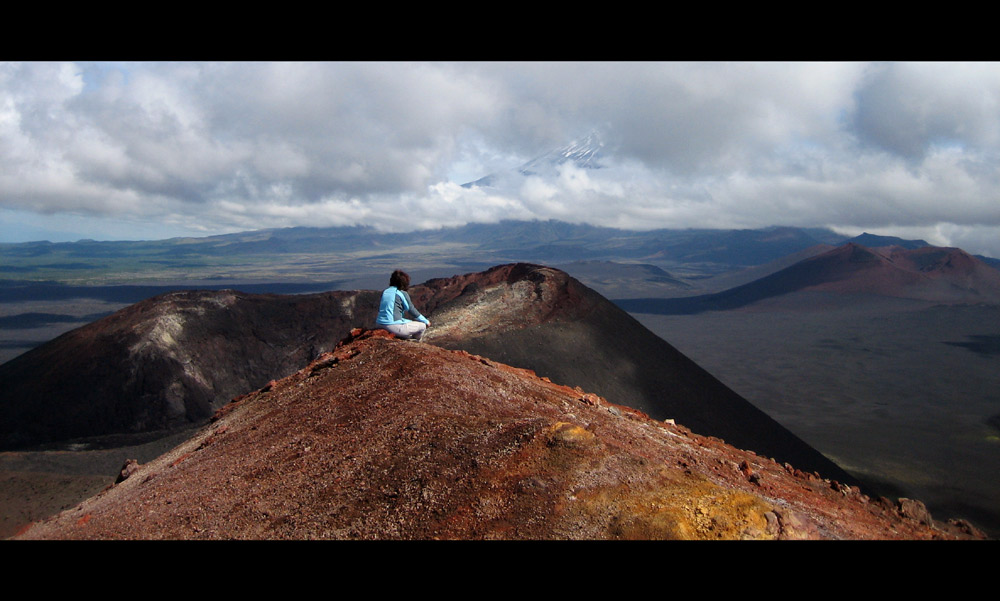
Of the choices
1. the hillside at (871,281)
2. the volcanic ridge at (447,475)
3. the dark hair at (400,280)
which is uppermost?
the dark hair at (400,280)

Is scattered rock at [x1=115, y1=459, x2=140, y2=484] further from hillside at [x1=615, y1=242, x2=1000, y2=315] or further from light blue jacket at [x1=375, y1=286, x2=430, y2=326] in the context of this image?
hillside at [x1=615, y1=242, x2=1000, y2=315]

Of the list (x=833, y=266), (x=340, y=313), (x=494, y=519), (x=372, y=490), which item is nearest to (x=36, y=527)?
(x=372, y=490)

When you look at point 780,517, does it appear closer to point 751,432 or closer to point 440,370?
point 440,370

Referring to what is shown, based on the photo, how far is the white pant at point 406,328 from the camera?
897 centimetres

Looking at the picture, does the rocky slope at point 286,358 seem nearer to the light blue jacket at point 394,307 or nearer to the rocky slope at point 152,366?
the rocky slope at point 152,366

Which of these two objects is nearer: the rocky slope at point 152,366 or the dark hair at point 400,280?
the dark hair at point 400,280

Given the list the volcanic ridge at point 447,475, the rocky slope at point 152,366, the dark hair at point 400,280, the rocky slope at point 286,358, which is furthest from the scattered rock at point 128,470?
the rocky slope at point 152,366

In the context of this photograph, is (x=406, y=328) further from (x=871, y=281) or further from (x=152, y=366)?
(x=871, y=281)

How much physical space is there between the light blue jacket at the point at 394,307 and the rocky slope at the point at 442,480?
66 cm

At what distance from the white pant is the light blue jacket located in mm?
59

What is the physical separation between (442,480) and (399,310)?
176 inches

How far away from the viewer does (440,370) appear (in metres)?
7.64

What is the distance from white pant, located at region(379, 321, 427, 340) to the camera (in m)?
8.97

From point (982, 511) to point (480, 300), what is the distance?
2788 cm
